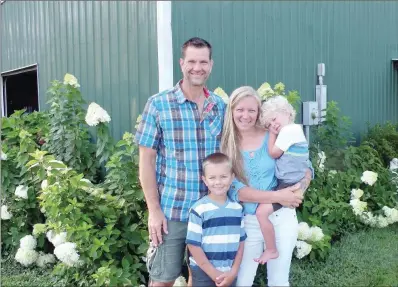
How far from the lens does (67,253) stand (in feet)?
12.1

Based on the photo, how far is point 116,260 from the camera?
155 inches

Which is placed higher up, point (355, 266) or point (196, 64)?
point (196, 64)

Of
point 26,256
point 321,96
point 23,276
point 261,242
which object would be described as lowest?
point 23,276

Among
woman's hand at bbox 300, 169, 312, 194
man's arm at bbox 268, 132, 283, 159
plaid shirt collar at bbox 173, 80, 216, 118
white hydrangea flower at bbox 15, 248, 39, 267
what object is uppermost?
→ plaid shirt collar at bbox 173, 80, 216, 118

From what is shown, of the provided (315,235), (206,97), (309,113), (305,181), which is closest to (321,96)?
(309,113)

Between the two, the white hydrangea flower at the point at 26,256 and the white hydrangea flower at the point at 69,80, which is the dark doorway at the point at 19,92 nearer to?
the white hydrangea flower at the point at 69,80

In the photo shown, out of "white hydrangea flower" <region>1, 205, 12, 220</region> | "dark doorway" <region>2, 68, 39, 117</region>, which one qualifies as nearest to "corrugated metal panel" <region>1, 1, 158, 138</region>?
"white hydrangea flower" <region>1, 205, 12, 220</region>

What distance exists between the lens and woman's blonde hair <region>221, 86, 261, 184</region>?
2.81 metres

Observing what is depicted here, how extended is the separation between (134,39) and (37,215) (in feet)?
6.80

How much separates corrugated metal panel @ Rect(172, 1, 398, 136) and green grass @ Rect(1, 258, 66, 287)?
7.42 feet

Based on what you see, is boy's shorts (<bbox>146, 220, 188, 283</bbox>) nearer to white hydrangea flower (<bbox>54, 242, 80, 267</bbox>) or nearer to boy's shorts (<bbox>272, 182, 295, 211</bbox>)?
boy's shorts (<bbox>272, 182, 295, 211</bbox>)

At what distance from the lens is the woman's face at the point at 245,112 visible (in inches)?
111

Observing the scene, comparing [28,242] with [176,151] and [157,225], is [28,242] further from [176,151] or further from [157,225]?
[176,151]

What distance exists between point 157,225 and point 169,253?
0.68 feet
